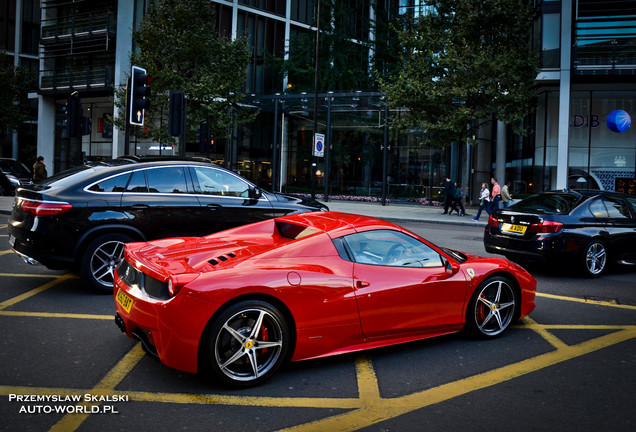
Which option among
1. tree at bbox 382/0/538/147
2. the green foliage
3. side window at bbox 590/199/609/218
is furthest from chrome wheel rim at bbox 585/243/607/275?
the green foliage

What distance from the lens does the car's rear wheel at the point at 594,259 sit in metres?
8.69

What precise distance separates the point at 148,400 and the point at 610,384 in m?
3.49

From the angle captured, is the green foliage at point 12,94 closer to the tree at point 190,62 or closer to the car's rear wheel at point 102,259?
the tree at point 190,62

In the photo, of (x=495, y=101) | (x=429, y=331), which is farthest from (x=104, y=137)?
(x=429, y=331)

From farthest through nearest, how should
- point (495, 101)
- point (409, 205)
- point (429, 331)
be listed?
point (409, 205) → point (495, 101) → point (429, 331)

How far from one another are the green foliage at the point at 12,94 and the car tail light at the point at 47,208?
38.7 metres

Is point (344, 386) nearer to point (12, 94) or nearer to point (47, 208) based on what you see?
point (47, 208)

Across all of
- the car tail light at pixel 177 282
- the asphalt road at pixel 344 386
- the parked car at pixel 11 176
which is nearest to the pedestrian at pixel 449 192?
the asphalt road at pixel 344 386

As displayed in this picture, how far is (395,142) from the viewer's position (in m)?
31.7

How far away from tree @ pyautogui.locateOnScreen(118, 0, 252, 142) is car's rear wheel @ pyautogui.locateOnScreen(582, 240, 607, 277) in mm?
19504

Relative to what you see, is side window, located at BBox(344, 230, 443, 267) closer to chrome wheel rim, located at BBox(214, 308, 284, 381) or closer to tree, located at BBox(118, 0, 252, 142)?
chrome wheel rim, located at BBox(214, 308, 284, 381)

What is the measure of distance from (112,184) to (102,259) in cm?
98

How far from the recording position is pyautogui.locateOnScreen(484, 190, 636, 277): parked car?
8.51 metres

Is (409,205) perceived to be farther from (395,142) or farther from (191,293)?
(191,293)
